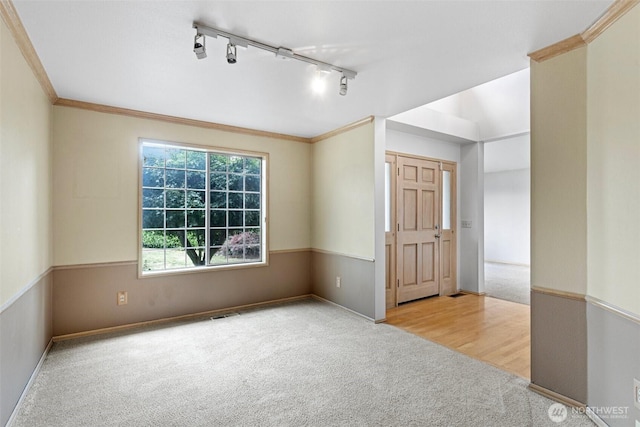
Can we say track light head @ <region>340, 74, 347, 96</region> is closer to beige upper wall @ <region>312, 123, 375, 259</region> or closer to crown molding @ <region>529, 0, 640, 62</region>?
beige upper wall @ <region>312, 123, 375, 259</region>

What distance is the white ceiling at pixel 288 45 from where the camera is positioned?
5.86 ft

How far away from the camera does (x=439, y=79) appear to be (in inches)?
106

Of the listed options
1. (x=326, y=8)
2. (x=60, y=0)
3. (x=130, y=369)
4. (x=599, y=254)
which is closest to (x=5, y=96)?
(x=60, y=0)

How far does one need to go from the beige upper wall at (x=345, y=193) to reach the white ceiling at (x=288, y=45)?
2.57ft

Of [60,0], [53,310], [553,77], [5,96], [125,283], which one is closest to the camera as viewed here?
[60,0]

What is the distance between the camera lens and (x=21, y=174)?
2186mm

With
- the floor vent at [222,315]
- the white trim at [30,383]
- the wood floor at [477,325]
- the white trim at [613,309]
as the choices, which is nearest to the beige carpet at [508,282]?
the wood floor at [477,325]

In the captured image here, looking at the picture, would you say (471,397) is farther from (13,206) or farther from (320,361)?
(13,206)

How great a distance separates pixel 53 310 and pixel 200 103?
250 centimetres

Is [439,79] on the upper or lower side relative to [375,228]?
upper

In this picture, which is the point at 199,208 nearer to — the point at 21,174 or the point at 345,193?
the point at 345,193

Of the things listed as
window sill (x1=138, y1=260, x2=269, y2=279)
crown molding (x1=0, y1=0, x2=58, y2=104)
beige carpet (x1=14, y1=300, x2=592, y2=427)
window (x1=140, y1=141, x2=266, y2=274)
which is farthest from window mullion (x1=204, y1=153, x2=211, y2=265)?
crown molding (x1=0, y1=0, x2=58, y2=104)
